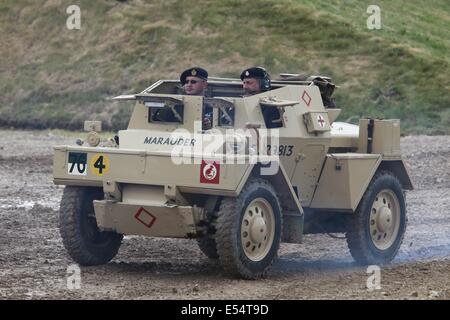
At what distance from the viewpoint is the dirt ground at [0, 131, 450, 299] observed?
35.8ft

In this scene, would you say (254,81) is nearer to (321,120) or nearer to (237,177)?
(321,120)

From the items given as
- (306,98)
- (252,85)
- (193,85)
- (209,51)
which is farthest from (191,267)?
(209,51)

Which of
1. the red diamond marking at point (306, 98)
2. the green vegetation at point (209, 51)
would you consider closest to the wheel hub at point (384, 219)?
the red diamond marking at point (306, 98)

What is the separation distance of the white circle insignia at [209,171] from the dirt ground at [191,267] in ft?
3.27

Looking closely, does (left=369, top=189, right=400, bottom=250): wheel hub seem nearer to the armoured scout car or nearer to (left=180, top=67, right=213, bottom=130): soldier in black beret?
the armoured scout car

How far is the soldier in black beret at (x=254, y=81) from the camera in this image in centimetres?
1259

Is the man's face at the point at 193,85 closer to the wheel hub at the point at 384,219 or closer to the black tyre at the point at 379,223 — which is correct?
the black tyre at the point at 379,223

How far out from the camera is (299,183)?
41.5ft

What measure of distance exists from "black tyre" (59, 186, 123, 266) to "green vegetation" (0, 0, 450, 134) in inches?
804

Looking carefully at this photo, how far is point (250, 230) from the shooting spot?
1159 cm

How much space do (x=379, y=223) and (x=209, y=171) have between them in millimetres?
2779

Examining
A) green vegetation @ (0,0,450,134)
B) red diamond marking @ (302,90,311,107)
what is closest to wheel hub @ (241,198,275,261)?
red diamond marking @ (302,90,311,107)
